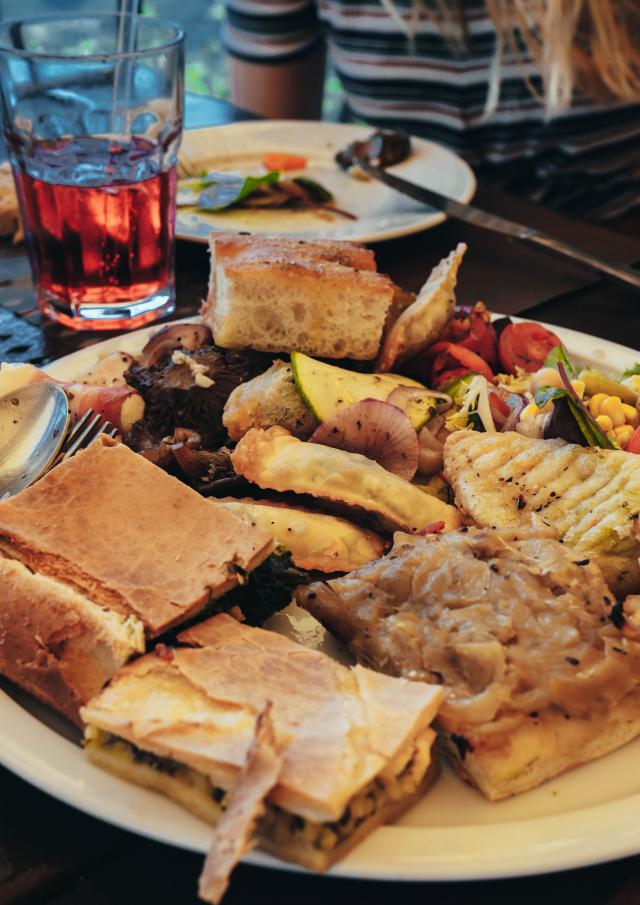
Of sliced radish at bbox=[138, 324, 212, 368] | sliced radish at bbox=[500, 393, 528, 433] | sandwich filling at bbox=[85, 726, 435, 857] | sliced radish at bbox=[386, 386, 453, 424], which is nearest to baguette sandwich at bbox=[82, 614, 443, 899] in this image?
sandwich filling at bbox=[85, 726, 435, 857]

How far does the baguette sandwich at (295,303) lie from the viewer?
7.50 feet

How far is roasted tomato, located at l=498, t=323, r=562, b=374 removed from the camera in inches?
103

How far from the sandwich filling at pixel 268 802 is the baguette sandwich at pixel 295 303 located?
1204mm

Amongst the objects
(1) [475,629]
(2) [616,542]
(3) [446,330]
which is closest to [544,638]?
(1) [475,629]

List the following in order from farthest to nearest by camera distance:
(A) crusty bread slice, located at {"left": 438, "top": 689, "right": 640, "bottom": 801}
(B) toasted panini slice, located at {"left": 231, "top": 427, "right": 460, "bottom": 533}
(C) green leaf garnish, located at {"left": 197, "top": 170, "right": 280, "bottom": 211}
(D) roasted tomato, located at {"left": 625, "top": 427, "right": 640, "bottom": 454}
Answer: (C) green leaf garnish, located at {"left": 197, "top": 170, "right": 280, "bottom": 211} < (D) roasted tomato, located at {"left": 625, "top": 427, "right": 640, "bottom": 454} < (B) toasted panini slice, located at {"left": 231, "top": 427, "right": 460, "bottom": 533} < (A) crusty bread slice, located at {"left": 438, "top": 689, "right": 640, "bottom": 801}

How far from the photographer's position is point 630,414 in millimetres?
2275

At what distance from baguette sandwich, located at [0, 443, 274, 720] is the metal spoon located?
323 mm

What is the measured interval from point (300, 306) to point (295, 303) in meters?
0.01

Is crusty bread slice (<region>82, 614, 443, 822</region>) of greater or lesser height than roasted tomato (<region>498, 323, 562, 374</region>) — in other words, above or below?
above

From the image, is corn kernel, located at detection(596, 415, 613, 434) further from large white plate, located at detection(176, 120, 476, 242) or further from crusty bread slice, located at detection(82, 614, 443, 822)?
large white plate, located at detection(176, 120, 476, 242)

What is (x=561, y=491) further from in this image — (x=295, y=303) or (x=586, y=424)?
(x=295, y=303)

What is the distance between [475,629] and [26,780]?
0.70 metres

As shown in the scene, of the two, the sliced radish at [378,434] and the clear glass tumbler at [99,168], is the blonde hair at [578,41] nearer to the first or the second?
the clear glass tumbler at [99,168]

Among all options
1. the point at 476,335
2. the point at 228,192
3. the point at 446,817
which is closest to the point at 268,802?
the point at 446,817
